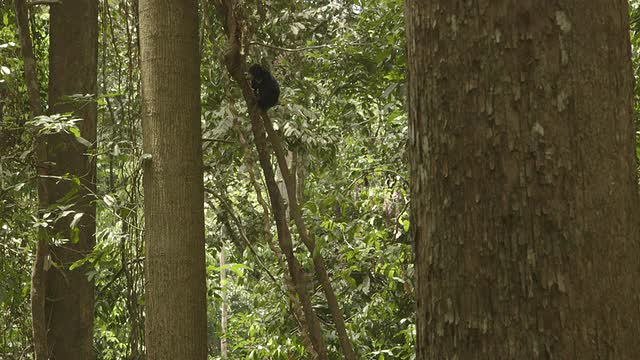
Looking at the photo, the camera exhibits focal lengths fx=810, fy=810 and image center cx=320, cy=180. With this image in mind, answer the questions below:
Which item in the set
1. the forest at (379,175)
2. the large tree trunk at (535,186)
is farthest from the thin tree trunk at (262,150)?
the large tree trunk at (535,186)

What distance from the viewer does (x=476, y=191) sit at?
1.12m

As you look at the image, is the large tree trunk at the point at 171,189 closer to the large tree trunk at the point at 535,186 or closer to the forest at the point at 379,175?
the forest at the point at 379,175

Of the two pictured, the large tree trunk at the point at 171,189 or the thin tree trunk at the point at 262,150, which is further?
the thin tree trunk at the point at 262,150

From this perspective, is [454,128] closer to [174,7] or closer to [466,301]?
[466,301]

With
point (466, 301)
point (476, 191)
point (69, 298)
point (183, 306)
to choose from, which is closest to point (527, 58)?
point (476, 191)

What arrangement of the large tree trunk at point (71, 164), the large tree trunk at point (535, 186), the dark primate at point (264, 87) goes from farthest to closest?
the large tree trunk at point (71, 164)
the dark primate at point (264, 87)
the large tree trunk at point (535, 186)

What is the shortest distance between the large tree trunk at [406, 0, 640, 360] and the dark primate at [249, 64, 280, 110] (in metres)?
1.93

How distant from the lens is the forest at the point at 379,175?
43.3 inches

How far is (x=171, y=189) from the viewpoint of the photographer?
2697mm

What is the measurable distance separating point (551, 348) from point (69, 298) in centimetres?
389

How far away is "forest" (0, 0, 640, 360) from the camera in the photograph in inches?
43.3

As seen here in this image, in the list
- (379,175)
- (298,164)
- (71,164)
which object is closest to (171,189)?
(71,164)

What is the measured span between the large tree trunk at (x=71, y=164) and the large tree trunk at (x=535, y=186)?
3563mm

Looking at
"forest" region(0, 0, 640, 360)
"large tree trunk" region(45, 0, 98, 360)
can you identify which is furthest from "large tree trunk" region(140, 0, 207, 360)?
"large tree trunk" region(45, 0, 98, 360)
